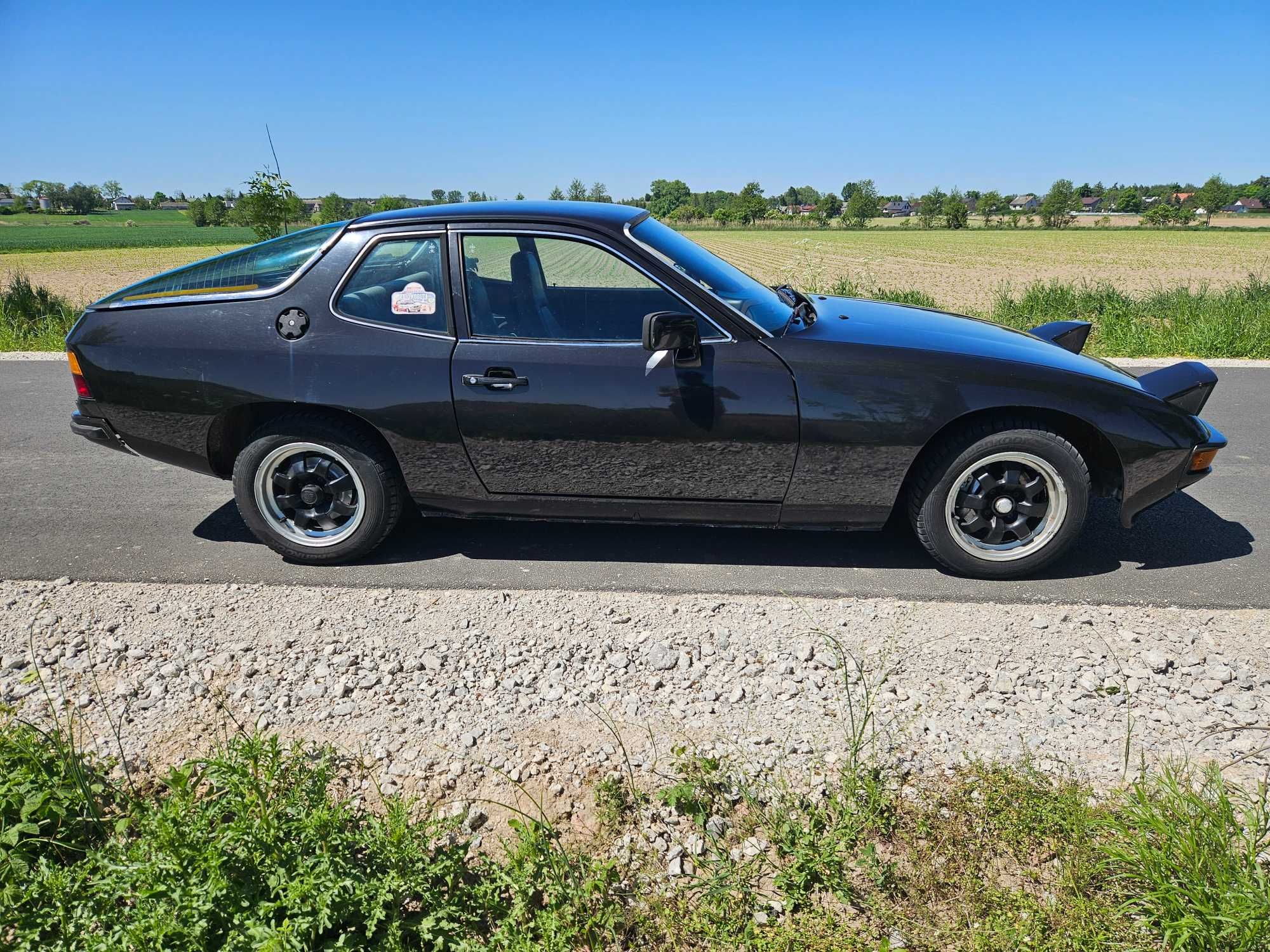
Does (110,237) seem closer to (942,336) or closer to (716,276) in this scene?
(716,276)

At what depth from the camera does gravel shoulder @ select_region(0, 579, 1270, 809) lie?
290 centimetres

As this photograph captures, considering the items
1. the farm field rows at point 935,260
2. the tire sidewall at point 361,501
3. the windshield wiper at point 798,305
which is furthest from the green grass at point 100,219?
the windshield wiper at point 798,305

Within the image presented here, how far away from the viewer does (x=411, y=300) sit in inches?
160

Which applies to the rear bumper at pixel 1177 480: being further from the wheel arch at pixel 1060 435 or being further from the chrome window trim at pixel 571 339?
the chrome window trim at pixel 571 339

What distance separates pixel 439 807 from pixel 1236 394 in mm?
8145

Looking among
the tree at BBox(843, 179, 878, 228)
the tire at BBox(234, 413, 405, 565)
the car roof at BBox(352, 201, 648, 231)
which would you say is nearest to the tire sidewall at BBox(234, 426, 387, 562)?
the tire at BBox(234, 413, 405, 565)

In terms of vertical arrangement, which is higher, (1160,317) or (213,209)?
(213,209)

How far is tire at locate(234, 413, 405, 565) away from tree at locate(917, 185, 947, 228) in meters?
102

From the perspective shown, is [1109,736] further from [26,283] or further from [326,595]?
[26,283]

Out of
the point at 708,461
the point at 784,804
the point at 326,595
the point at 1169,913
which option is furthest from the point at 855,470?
the point at 326,595

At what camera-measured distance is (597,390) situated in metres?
3.89

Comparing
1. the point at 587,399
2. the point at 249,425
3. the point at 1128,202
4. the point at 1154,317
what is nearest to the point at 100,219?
the point at 1154,317

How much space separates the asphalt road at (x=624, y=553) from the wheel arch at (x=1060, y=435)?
484mm

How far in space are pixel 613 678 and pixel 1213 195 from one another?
13911cm
